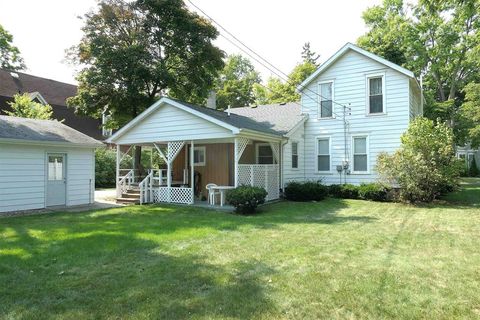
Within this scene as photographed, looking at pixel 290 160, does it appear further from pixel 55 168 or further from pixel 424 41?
pixel 424 41

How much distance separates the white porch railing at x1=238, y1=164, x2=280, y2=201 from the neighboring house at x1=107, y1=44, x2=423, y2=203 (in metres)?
0.04

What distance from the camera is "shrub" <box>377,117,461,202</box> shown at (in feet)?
41.3

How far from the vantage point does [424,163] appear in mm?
12516

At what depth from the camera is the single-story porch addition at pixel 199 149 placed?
41.9 ft

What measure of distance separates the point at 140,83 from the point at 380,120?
11.7 m

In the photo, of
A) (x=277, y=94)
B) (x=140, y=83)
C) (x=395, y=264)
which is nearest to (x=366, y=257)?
(x=395, y=264)

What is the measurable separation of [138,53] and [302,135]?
9.11 metres

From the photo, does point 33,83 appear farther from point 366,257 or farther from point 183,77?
point 366,257

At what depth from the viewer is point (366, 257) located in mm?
5922

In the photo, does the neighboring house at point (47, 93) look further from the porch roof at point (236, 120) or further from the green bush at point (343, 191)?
the green bush at point (343, 191)

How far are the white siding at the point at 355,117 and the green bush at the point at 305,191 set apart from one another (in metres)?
2.10

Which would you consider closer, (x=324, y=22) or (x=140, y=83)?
(x=324, y=22)

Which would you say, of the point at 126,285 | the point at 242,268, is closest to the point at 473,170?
the point at 242,268

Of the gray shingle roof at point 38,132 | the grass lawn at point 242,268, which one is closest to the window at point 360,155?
the grass lawn at point 242,268
